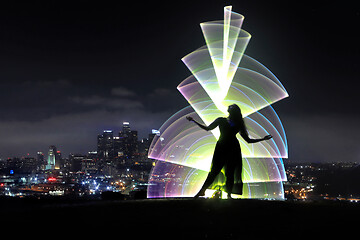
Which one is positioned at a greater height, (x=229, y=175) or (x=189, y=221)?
(x=229, y=175)

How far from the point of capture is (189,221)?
25.1ft

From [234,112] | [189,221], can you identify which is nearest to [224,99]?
[234,112]

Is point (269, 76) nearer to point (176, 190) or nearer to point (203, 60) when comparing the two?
point (203, 60)

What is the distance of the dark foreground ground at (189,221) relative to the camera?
6.69 metres

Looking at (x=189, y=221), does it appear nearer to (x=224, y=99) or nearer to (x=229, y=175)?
(x=229, y=175)

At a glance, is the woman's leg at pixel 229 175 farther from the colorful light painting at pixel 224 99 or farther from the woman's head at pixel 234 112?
the colorful light painting at pixel 224 99

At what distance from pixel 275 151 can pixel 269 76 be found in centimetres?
577

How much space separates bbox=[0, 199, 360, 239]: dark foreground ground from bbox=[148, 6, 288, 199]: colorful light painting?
7.29m

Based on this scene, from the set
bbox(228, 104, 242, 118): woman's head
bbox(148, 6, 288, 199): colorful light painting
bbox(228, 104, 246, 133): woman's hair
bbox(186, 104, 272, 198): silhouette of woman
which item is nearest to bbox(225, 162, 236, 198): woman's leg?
bbox(186, 104, 272, 198): silhouette of woman

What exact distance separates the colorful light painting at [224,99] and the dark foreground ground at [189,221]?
23.9 feet

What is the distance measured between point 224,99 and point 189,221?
14.1 meters

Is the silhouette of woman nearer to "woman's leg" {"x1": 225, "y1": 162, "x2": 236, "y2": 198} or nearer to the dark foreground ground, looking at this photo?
"woman's leg" {"x1": 225, "y1": 162, "x2": 236, "y2": 198}

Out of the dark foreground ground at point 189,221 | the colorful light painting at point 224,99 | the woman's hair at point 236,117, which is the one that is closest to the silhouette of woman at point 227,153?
the woman's hair at point 236,117

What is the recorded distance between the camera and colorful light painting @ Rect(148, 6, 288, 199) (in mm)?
18609
